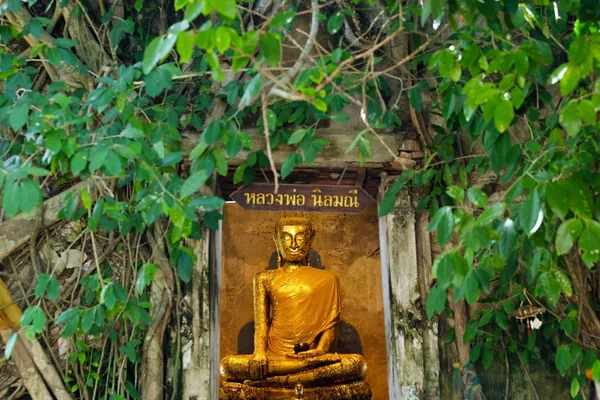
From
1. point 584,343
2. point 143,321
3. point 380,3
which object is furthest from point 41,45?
point 584,343

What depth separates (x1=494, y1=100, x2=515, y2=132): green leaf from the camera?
12.0 feet

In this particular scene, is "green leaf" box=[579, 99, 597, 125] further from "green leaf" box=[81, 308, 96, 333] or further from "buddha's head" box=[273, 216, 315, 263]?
"buddha's head" box=[273, 216, 315, 263]

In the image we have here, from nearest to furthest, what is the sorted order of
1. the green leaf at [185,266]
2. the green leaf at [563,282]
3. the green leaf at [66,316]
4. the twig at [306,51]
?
the twig at [306,51]
the green leaf at [563,282]
the green leaf at [66,316]
the green leaf at [185,266]

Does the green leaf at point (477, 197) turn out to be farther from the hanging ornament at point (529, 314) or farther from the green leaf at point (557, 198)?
the hanging ornament at point (529, 314)

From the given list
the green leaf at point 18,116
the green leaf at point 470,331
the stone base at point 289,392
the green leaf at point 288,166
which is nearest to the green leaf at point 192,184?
the green leaf at point 288,166

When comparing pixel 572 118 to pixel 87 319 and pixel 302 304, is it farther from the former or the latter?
pixel 302 304

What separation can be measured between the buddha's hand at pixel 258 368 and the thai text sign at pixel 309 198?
1.53 metres

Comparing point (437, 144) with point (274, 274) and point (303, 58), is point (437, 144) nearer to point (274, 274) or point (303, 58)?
point (303, 58)

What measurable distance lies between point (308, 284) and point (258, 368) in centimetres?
107

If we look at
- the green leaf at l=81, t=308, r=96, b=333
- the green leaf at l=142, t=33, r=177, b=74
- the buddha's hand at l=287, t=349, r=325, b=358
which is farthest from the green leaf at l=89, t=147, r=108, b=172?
the buddha's hand at l=287, t=349, r=325, b=358

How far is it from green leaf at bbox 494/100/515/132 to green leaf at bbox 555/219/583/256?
0.48 meters

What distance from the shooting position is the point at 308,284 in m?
7.35

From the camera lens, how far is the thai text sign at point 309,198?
5344mm

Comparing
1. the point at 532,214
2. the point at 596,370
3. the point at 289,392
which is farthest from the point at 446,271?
the point at 289,392
